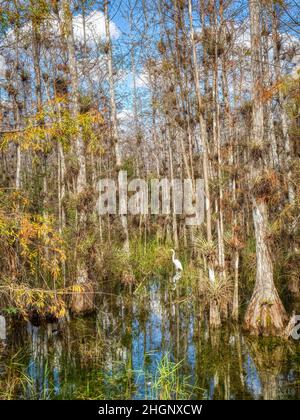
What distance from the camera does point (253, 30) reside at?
25.8ft

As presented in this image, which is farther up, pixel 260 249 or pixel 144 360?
pixel 260 249

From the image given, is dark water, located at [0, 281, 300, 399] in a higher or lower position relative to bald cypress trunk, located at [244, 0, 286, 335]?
lower

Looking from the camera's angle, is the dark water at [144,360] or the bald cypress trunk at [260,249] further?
the bald cypress trunk at [260,249]

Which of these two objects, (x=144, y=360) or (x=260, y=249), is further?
(x=260, y=249)

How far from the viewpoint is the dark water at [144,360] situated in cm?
536

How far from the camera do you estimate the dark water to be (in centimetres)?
536

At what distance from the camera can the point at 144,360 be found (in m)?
6.43

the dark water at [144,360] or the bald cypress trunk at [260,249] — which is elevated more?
the bald cypress trunk at [260,249]
